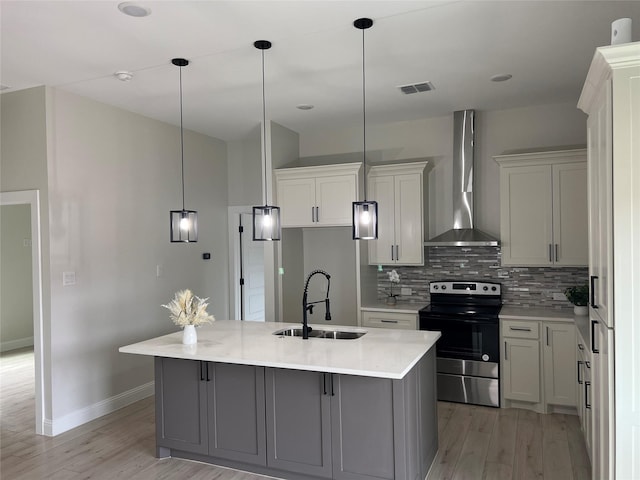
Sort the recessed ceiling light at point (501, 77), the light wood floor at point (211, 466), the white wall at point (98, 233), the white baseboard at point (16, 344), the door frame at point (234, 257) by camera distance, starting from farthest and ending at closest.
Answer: the white baseboard at point (16, 344)
the door frame at point (234, 257)
the white wall at point (98, 233)
the recessed ceiling light at point (501, 77)
the light wood floor at point (211, 466)

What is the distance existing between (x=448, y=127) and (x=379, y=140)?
2.60 feet

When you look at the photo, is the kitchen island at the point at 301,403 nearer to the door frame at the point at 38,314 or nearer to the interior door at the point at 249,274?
the door frame at the point at 38,314

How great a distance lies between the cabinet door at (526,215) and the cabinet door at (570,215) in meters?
0.06

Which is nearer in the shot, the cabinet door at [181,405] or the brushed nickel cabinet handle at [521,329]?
the cabinet door at [181,405]

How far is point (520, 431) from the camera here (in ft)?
12.9

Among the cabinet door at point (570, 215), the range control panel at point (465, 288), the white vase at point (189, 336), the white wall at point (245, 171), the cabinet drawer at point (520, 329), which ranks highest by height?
the white wall at point (245, 171)

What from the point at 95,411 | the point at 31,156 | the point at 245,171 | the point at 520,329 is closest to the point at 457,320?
the point at 520,329

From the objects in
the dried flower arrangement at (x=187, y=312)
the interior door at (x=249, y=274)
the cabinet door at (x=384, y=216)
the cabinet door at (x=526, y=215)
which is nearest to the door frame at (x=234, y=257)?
the interior door at (x=249, y=274)

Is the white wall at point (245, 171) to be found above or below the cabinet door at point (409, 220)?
above

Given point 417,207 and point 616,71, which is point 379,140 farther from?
point 616,71

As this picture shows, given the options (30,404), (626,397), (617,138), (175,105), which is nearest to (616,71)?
(617,138)

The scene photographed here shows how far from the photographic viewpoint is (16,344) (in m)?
7.50

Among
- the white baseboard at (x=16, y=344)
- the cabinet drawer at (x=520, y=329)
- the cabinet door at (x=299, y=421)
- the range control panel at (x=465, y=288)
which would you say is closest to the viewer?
the cabinet door at (x=299, y=421)

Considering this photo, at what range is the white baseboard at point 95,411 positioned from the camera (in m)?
4.03
